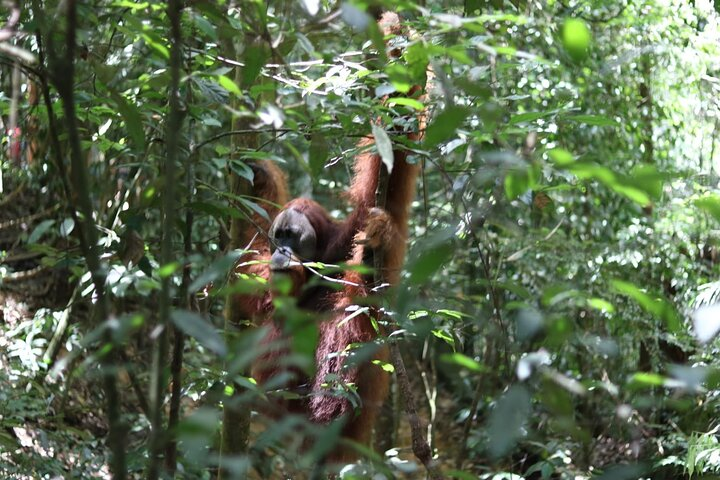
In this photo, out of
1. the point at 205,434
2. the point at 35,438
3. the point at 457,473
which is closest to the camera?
the point at 205,434

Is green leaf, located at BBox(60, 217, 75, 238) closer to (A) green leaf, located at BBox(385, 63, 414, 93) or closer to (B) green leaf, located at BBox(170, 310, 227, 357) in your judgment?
(A) green leaf, located at BBox(385, 63, 414, 93)

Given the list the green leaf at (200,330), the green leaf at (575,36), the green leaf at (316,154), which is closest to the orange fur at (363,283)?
the green leaf at (316,154)

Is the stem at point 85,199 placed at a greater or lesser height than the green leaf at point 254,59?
lesser

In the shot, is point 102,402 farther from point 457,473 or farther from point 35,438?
point 457,473

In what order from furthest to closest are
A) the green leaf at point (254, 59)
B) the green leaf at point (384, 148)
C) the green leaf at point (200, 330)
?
the green leaf at point (384, 148) < the green leaf at point (254, 59) < the green leaf at point (200, 330)

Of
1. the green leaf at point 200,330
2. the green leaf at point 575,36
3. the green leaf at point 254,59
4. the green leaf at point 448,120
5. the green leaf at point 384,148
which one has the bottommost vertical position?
the green leaf at point 200,330

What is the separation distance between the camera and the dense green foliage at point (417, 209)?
1.27 meters

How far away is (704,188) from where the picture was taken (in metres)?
3.45

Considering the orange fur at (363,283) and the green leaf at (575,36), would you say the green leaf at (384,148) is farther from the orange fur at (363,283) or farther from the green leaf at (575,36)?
the orange fur at (363,283)

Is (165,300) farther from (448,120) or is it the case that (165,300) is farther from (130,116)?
(130,116)

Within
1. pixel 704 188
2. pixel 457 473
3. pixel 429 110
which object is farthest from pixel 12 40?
pixel 704 188

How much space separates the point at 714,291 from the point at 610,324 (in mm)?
946

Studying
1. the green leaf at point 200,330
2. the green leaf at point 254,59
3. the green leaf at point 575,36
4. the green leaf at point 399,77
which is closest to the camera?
the green leaf at point 200,330

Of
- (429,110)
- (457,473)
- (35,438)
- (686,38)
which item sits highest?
(686,38)
